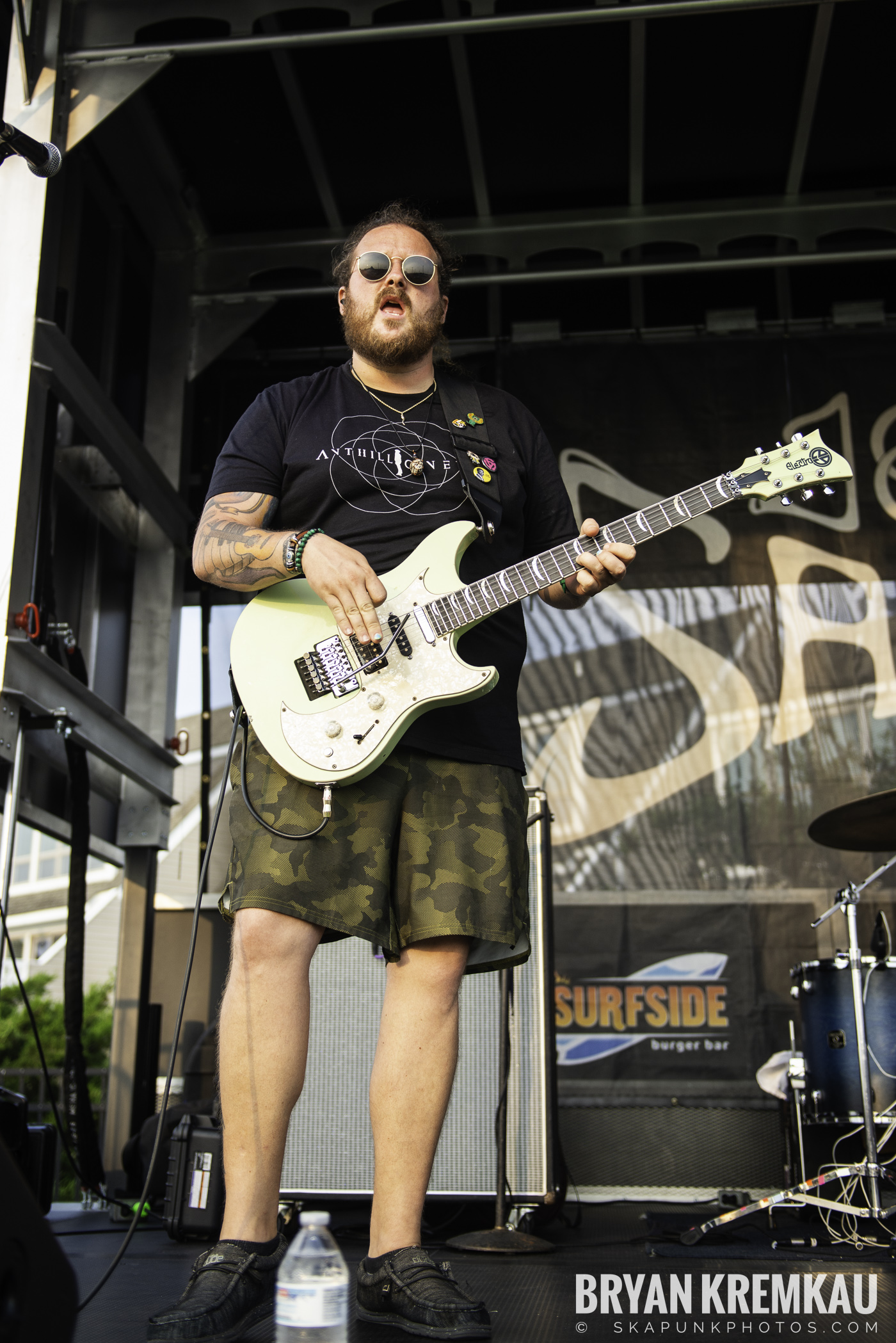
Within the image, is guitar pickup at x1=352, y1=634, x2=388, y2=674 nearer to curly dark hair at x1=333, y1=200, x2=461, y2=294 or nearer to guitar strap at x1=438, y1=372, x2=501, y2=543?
guitar strap at x1=438, y1=372, x2=501, y2=543

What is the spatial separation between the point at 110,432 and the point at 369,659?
8.59 ft

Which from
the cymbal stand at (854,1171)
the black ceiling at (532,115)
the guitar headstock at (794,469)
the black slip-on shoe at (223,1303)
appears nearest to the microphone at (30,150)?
the guitar headstock at (794,469)

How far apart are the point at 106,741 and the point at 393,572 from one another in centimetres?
233

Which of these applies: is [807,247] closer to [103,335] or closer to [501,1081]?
[103,335]

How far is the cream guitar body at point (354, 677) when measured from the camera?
181 centimetres

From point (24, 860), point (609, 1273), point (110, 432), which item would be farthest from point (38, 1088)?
point (24, 860)

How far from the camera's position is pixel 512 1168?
2.89 meters

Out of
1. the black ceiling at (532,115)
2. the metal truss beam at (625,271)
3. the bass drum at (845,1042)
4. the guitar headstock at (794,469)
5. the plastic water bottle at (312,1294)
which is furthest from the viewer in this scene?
the metal truss beam at (625,271)

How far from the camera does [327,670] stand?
1893 mm

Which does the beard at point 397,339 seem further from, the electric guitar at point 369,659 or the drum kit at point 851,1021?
the drum kit at point 851,1021

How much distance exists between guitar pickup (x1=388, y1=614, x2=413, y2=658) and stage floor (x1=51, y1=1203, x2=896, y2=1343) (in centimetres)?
101

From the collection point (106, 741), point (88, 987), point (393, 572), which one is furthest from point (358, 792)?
point (88, 987)

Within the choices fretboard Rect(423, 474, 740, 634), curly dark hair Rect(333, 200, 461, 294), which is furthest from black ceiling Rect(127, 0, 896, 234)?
fretboard Rect(423, 474, 740, 634)

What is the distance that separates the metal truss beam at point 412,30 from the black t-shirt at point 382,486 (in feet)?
7.72
